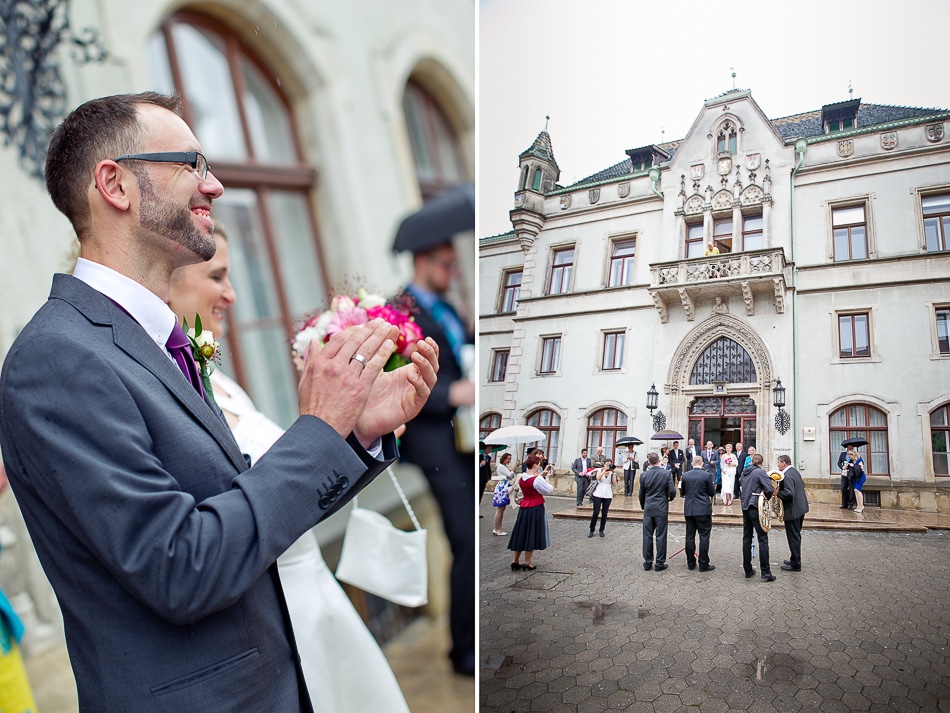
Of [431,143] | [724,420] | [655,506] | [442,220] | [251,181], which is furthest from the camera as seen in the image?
[431,143]

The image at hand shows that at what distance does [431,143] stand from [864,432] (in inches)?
144

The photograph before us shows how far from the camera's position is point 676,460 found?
210cm

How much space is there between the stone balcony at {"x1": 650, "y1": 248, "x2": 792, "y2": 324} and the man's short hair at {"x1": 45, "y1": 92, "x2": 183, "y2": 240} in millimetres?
1431

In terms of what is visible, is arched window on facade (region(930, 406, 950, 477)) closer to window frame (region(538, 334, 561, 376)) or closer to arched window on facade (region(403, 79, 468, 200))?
window frame (region(538, 334, 561, 376))

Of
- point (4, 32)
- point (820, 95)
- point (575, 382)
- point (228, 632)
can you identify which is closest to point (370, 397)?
point (228, 632)

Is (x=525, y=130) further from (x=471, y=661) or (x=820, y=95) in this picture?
(x=471, y=661)

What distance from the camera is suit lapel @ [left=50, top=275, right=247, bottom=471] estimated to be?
46.8 inches

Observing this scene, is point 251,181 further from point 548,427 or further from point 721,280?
point 721,280

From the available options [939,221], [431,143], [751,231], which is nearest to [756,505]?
[751,231]

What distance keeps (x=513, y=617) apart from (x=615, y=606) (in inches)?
14.0

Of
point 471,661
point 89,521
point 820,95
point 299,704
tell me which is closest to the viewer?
point 89,521

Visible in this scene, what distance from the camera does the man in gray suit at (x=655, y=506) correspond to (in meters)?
2.11

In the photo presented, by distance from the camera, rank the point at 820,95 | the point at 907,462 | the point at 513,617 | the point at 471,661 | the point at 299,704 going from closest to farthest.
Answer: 1. the point at 299,704
2. the point at 907,462
3. the point at 820,95
4. the point at 513,617
5. the point at 471,661

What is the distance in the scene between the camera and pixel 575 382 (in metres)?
2.33
